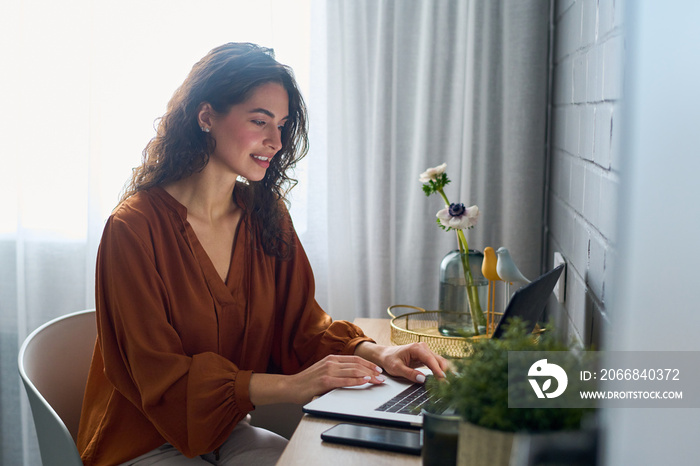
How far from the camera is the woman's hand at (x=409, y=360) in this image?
113 cm

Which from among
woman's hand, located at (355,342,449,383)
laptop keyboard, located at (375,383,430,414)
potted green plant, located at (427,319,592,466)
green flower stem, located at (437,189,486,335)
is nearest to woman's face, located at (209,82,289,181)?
green flower stem, located at (437,189,486,335)

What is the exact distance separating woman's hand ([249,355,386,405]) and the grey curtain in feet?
3.11

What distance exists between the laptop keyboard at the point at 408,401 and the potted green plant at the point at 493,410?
0.33 meters

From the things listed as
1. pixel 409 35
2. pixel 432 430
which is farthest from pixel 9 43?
pixel 432 430

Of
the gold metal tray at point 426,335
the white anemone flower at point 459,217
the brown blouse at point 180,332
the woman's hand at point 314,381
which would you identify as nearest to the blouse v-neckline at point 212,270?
the brown blouse at point 180,332

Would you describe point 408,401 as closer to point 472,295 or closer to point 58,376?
point 472,295

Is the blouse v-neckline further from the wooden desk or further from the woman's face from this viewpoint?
the wooden desk

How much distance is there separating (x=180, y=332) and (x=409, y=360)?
46 cm

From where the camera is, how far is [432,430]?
26.7 inches

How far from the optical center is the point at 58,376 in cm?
129

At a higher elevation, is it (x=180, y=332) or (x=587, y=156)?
(x=587, y=156)

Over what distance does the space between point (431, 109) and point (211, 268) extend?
985mm

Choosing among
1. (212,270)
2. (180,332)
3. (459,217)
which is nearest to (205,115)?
(212,270)

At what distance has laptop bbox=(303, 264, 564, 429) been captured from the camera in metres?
0.93
